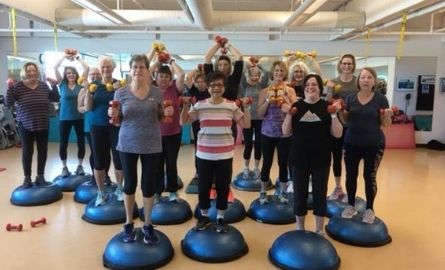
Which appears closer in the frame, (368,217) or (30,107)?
(368,217)

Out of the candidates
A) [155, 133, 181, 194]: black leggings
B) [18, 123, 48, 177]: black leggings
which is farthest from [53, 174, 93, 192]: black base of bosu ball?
[155, 133, 181, 194]: black leggings

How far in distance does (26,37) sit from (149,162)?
740 cm

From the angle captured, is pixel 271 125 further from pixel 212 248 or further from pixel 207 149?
pixel 212 248

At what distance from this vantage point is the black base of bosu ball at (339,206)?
3.78m

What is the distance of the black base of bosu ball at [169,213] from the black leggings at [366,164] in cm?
161

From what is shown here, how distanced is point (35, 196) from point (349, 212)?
3.37 metres

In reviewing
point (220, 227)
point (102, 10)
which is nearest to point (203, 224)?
point (220, 227)

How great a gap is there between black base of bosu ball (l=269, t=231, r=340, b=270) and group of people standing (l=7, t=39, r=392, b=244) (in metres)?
0.20

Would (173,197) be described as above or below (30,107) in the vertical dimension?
below

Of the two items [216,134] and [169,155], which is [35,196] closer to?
[169,155]

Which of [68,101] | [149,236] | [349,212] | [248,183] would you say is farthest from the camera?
[248,183]

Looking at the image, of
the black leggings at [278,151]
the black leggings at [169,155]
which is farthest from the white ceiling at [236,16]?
the black leggings at [278,151]

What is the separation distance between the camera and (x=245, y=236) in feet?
11.6

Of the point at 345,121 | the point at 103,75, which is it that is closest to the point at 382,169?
the point at 345,121
